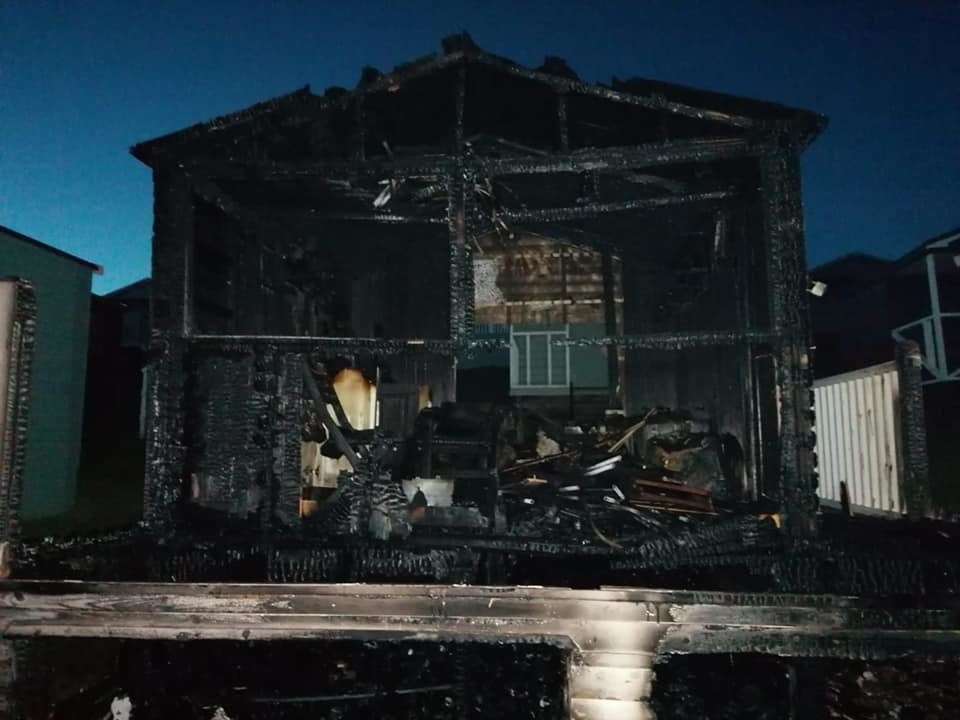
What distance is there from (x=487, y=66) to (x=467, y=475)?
467cm

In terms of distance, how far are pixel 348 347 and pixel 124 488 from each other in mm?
8698

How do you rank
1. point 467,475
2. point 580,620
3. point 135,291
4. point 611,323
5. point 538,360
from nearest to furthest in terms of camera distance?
point 580,620
point 467,475
point 611,323
point 538,360
point 135,291

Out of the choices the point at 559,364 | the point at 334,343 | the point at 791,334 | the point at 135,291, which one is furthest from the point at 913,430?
the point at 135,291

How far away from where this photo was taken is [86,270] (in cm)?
1105

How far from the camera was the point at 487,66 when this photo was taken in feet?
19.9

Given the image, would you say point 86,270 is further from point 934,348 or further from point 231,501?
point 934,348

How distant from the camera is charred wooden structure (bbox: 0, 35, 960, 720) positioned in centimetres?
338

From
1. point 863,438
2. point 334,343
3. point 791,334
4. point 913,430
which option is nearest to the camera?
point 913,430

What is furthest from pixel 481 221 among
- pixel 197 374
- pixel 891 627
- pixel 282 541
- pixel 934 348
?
pixel 934 348

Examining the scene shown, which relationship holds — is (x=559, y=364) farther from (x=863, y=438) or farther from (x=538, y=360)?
(x=863, y=438)

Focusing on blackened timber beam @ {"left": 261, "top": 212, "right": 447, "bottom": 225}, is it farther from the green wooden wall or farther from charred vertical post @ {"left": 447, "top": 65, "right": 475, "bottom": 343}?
the green wooden wall

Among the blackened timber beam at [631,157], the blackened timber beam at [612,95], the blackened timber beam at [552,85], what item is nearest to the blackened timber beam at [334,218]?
the blackened timber beam at [552,85]

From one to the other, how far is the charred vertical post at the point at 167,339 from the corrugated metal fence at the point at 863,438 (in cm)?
687

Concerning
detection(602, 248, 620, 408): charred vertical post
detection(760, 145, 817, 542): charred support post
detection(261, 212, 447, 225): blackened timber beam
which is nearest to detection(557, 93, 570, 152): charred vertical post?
detection(760, 145, 817, 542): charred support post
